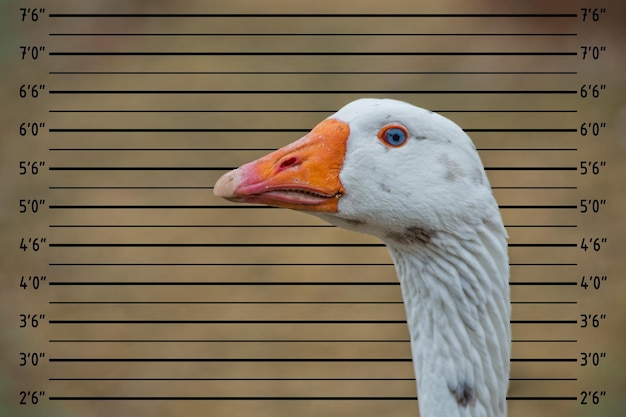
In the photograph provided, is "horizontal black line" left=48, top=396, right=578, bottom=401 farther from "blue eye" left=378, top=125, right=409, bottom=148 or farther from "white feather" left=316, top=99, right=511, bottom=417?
"blue eye" left=378, top=125, right=409, bottom=148

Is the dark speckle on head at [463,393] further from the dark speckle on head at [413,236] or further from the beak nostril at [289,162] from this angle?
the beak nostril at [289,162]

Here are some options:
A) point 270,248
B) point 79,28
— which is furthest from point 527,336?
point 79,28

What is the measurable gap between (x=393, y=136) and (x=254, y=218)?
507cm

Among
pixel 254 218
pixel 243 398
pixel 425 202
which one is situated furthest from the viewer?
pixel 254 218

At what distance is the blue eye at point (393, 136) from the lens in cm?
275

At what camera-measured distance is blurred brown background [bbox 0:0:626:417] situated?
20.5ft

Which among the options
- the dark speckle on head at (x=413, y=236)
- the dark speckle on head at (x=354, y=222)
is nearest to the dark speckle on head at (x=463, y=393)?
the dark speckle on head at (x=413, y=236)

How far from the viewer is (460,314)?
2.83 meters

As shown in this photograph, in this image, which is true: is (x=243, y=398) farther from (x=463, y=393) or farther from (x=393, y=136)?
(x=393, y=136)

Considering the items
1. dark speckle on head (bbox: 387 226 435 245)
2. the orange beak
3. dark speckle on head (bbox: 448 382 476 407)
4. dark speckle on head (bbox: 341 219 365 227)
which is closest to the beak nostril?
the orange beak

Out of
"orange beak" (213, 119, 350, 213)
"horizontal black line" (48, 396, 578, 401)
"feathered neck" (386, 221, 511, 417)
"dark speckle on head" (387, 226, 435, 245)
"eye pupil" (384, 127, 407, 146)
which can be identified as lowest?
"horizontal black line" (48, 396, 578, 401)

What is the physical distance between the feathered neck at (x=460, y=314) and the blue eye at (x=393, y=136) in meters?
0.28

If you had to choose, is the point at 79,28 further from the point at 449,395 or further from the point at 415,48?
the point at 449,395

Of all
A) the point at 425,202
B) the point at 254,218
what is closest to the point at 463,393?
the point at 425,202
